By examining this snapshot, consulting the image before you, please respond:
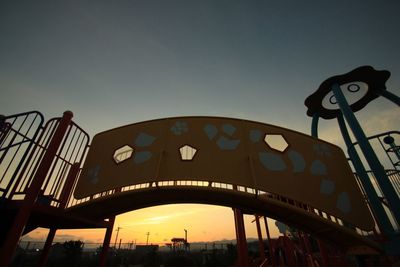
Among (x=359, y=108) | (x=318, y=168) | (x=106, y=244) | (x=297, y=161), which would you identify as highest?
(x=359, y=108)

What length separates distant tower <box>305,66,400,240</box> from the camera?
5.13 m

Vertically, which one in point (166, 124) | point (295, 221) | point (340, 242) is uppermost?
point (166, 124)

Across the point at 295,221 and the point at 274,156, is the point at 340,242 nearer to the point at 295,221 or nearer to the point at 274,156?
the point at 295,221

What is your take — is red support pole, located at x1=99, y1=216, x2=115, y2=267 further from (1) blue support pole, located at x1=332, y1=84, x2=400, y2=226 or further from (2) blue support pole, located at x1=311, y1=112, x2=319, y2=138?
(2) blue support pole, located at x1=311, y1=112, x2=319, y2=138

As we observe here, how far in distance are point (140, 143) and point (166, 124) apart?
2.86 ft

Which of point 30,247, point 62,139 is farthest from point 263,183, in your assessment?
point 30,247

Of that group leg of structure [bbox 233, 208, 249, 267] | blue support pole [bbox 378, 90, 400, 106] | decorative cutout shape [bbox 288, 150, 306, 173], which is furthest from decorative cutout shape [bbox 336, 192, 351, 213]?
blue support pole [bbox 378, 90, 400, 106]

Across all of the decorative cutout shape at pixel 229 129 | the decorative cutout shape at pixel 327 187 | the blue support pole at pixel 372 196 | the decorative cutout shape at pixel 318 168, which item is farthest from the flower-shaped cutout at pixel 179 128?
the blue support pole at pixel 372 196

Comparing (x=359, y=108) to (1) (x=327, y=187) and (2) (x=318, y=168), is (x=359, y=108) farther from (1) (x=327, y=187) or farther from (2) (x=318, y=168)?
(1) (x=327, y=187)

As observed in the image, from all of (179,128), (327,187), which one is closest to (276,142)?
(327,187)

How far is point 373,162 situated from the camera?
553 cm

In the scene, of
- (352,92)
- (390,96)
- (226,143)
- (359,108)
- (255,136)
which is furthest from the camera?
(359,108)

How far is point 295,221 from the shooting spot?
468cm

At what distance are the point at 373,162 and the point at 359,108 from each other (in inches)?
121
